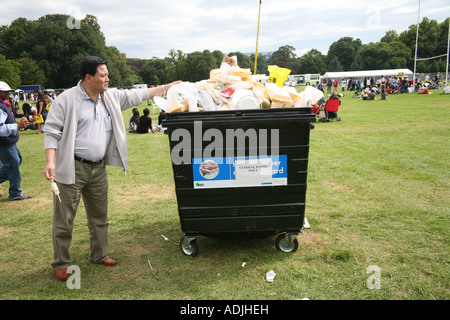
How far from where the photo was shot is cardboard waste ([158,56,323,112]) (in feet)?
10.6

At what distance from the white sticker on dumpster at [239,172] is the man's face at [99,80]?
43.6 inches

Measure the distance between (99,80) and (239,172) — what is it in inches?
61.1

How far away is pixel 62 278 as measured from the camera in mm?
3189

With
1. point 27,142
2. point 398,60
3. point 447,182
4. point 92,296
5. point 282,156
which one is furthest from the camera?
point 398,60

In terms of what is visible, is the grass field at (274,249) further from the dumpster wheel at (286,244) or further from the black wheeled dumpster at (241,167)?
the black wheeled dumpster at (241,167)

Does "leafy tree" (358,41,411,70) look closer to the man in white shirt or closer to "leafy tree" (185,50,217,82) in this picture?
"leafy tree" (185,50,217,82)

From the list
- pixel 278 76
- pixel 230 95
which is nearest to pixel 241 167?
pixel 230 95

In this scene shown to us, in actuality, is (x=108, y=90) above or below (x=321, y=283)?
above

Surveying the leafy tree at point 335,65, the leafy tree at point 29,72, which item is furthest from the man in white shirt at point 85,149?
the leafy tree at point 335,65

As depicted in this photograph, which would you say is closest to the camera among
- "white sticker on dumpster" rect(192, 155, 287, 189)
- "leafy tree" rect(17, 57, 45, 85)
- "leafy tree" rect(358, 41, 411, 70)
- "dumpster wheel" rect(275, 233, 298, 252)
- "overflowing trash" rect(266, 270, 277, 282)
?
"overflowing trash" rect(266, 270, 277, 282)

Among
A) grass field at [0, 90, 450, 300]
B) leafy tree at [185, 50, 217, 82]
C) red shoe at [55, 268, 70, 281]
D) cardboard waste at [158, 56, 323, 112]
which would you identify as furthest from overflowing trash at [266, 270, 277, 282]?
leafy tree at [185, 50, 217, 82]
